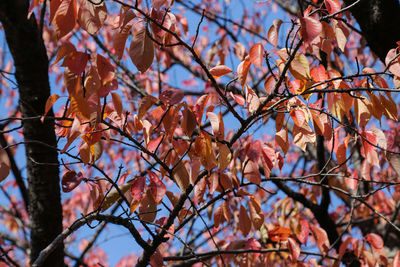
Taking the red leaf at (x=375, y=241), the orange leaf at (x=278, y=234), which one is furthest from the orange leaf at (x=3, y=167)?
the red leaf at (x=375, y=241)

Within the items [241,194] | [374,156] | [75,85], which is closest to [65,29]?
[75,85]

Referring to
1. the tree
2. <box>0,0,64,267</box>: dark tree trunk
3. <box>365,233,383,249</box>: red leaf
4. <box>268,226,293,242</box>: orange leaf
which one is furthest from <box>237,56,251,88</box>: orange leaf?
<box>365,233,383,249</box>: red leaf

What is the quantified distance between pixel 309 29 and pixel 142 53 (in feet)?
1.76

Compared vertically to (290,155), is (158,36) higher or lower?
lower

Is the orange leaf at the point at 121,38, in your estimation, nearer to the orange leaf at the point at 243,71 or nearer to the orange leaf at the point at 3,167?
the orange leaf at the point at 243,71

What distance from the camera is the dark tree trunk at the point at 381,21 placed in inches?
76.6

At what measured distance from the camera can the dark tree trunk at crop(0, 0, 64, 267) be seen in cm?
181

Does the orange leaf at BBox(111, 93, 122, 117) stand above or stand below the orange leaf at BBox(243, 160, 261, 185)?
above

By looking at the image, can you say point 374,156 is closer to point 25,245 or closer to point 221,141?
point 221,141

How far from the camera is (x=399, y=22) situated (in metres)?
1.94

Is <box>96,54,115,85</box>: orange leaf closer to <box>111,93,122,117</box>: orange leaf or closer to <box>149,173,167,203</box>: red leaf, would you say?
<box>111,93,122,117</box>: orange leaf

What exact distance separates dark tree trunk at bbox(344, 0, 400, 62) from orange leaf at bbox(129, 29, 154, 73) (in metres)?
1.32

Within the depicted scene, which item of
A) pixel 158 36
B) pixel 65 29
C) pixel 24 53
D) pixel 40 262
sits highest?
pixel 24 53

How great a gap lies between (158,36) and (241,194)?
81 centimetres
